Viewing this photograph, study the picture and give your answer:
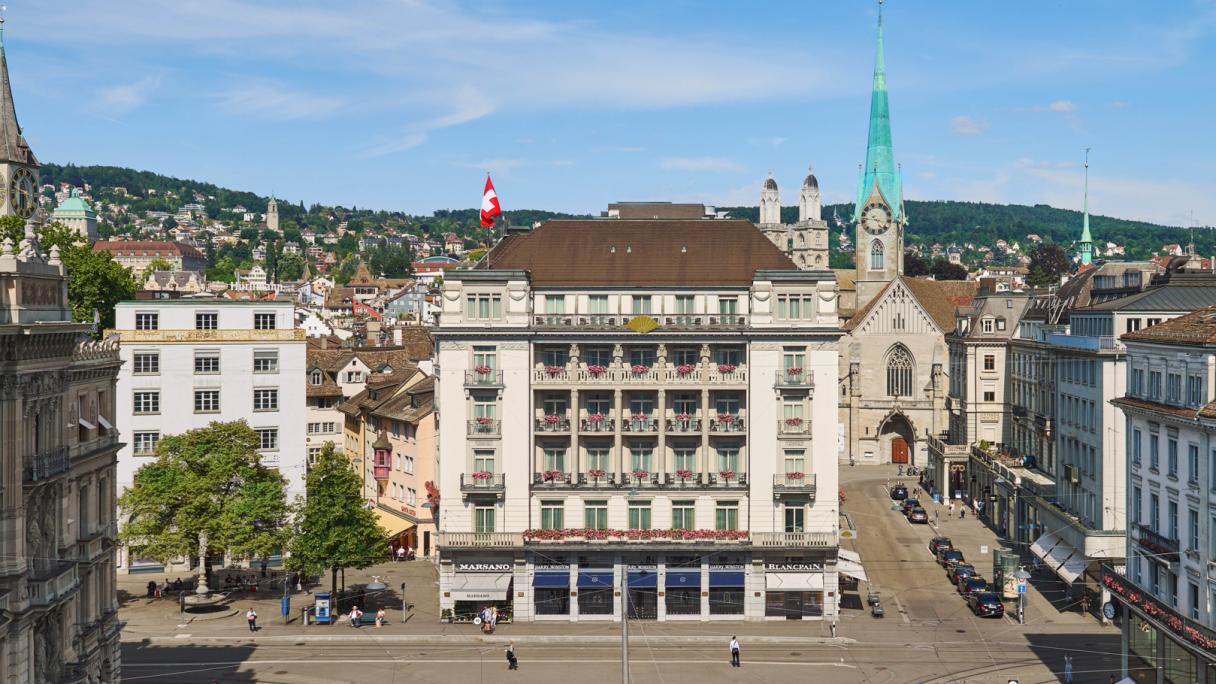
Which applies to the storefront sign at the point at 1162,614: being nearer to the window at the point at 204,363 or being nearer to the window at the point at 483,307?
the window at the point at 483,307

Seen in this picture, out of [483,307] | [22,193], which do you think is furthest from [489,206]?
[22,193]

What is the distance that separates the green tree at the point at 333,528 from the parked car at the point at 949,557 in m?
38.5

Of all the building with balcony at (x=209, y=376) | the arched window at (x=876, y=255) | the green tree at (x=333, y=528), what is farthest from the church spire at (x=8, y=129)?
the arched window at (x=876, y=255)

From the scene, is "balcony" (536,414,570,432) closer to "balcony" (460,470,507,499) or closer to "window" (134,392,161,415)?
"balcony" (460,470,507,499)

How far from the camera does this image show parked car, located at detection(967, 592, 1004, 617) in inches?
3228

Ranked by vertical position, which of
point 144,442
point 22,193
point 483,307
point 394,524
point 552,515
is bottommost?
point 394,524

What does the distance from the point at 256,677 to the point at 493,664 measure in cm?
1182

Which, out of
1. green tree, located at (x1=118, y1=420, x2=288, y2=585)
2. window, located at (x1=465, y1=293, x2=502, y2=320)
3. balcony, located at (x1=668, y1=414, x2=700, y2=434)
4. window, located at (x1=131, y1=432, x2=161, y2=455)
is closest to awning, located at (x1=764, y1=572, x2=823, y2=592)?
balcony, located at (x1=668, y1=414, x2=700, y2=434)

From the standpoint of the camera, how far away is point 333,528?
8088 cm

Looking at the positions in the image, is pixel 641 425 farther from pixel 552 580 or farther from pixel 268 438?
pixel 268 438

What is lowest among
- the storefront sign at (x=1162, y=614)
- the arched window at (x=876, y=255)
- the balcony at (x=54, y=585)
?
the storefront sign at (x=1162, y=614)

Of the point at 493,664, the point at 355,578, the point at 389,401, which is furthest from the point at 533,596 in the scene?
the point at 389,401

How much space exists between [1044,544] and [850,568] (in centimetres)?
1674

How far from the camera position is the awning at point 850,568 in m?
83.4
